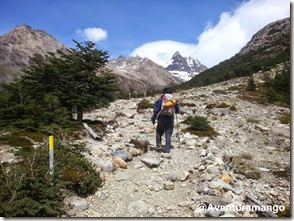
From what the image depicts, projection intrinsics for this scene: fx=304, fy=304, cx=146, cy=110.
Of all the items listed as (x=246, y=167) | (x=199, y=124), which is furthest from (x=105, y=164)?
(x=199, y=124)

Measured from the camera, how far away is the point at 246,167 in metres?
9.12

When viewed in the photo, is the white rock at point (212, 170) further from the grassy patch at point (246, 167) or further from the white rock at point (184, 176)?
the grassy patch at point (246, 167)

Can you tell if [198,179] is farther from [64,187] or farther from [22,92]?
[22,92]

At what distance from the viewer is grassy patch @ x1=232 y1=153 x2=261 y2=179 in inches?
339

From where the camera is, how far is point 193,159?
10070mm

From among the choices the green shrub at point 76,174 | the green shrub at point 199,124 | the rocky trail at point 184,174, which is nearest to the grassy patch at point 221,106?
the rocky trail at point 184,174

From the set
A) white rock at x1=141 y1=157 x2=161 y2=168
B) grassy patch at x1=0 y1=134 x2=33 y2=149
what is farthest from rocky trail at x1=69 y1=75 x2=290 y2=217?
grassy patch at x1=0 y1=134 x2=33 y2=149

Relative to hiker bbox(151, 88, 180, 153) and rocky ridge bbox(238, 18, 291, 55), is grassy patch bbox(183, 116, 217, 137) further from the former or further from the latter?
rocky ridge bbox(238, 18, 291, 55)

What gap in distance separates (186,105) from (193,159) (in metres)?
12.7

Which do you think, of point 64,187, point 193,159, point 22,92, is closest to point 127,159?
point 193,159

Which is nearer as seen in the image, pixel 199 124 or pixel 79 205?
pixel 79 205

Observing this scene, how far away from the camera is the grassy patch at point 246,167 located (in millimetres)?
8617

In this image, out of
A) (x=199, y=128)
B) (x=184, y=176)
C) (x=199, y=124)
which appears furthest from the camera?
(x=199, y=124)

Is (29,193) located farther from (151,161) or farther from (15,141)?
(15,141)
